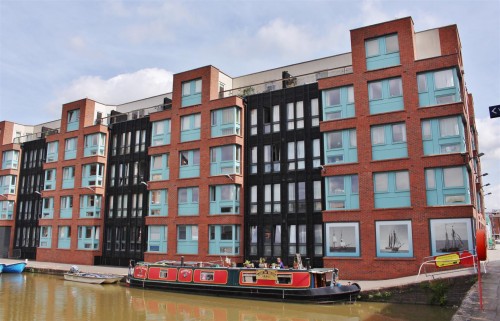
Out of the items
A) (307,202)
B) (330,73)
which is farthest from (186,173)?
(330,73)

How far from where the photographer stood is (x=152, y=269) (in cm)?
3056

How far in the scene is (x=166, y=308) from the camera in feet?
77.1

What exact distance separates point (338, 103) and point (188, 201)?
14945 mm

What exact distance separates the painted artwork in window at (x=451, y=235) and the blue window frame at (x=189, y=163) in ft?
62.3

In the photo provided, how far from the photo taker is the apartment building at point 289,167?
26.7 metres

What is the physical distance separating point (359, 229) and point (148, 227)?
1922 centimetres

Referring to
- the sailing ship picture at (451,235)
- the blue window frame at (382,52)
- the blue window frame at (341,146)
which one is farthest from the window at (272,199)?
the sailing ship picture at (451,235)

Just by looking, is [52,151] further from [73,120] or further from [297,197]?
[297,197]

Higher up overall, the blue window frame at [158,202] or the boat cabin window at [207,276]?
the blue window frame at [158,202]

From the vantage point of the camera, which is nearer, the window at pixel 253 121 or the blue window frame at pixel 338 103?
the blue window frame at pixel 338 103

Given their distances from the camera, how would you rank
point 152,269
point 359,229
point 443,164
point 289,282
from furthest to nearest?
point 152,269, point 359,229, point 443,164, point 289,282

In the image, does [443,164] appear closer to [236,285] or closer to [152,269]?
[236,285]

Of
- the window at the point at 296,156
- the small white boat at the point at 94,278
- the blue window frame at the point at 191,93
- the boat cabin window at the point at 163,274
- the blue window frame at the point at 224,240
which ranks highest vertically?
the blue window frame at the point at 191,93

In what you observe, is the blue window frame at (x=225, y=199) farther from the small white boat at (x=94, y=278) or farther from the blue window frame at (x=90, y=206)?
the blue window frame at (x=90, y=206)
